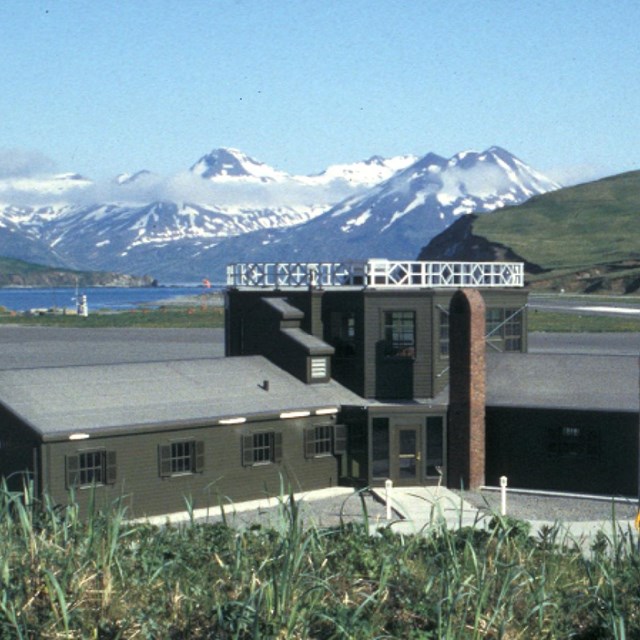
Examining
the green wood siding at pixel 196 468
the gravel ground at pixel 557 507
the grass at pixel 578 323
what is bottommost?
the grass at pixel 578 323

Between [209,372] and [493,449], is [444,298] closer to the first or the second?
[493,449]

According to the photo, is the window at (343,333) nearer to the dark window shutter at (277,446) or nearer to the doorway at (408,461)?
the doorway at (408,461)

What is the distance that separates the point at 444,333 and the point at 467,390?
3.52 m

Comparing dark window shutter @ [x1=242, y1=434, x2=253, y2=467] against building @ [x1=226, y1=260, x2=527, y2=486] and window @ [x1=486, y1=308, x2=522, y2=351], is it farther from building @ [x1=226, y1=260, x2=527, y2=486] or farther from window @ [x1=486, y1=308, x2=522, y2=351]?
window @ [x1=486, y1=308, x2=522, y2=351]

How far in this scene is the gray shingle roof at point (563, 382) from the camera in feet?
112

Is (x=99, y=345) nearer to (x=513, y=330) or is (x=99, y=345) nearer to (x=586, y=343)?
(x=586, y=343)

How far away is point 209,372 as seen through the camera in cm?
3553

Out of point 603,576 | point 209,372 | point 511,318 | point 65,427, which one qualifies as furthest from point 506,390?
point 603,576

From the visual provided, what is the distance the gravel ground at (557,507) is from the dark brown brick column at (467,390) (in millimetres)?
837

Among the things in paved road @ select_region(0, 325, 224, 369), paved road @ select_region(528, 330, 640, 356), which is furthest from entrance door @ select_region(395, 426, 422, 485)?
paved road @ select_region(528, 330, 640, 356)

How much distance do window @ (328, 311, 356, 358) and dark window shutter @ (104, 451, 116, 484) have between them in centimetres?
999

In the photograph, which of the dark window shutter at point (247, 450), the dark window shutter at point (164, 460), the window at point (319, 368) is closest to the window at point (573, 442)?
the window at point (319, 368)

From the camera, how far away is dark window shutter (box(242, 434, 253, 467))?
3266 cm

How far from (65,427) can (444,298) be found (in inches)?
503
